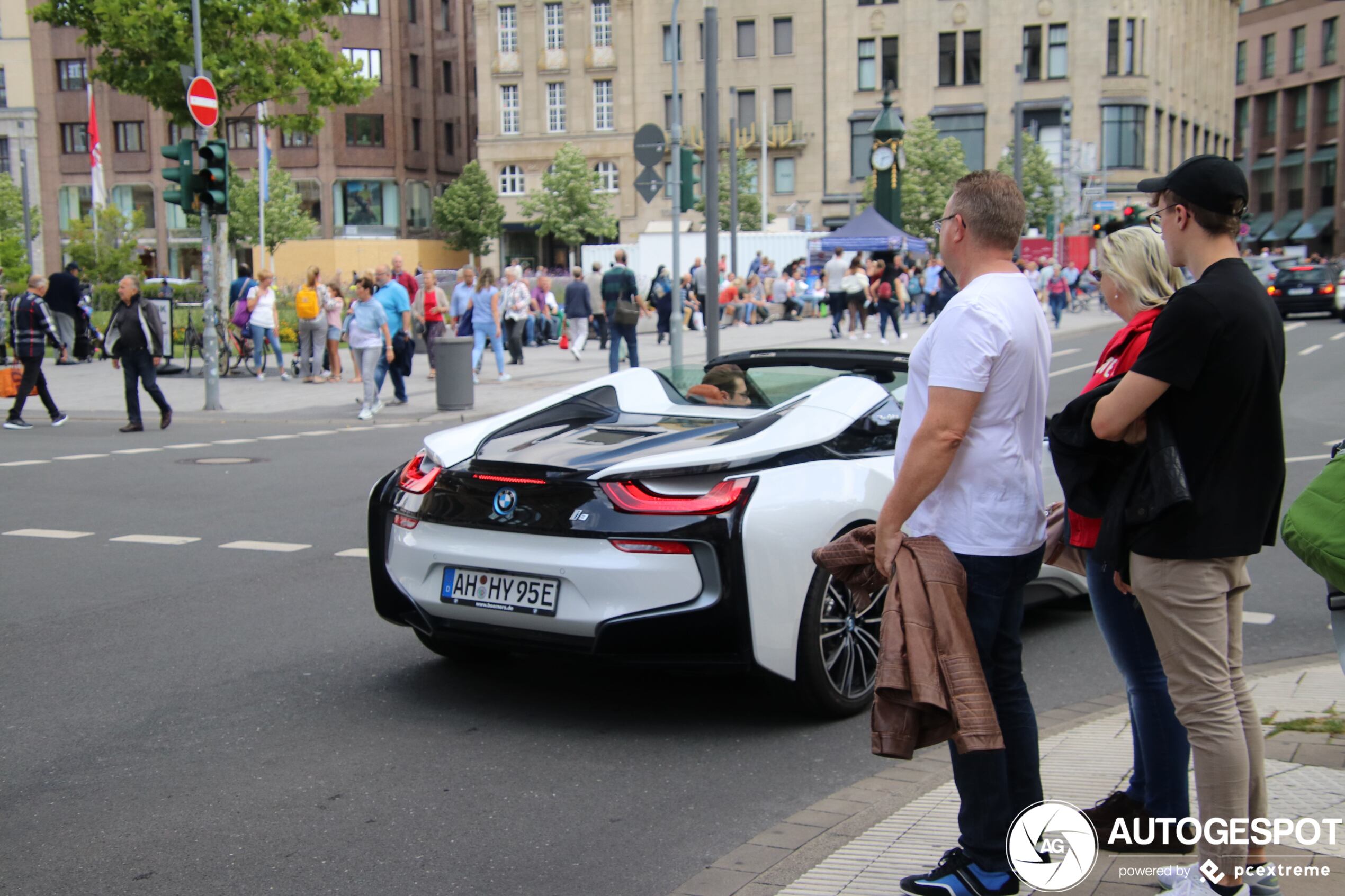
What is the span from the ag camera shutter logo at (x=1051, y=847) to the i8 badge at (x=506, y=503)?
7.36 ft

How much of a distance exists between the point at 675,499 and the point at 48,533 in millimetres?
6321

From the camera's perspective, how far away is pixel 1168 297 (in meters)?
3.54

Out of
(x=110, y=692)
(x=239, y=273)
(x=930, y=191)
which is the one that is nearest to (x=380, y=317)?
(x=239, y=273)

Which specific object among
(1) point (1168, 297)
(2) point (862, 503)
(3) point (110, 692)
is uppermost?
(1) point (1168, 297)

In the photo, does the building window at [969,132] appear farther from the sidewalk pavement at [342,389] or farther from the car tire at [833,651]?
the car tire at [833,651]

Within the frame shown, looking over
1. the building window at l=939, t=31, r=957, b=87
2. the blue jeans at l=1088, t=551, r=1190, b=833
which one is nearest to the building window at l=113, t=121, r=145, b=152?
the building window at l=939, t=31, r=957, b=87

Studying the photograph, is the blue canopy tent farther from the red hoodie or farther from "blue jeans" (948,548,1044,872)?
"blue jeans" (948,548,1044,872)

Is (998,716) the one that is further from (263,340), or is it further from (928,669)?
(263,340)

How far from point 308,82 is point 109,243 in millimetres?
15478

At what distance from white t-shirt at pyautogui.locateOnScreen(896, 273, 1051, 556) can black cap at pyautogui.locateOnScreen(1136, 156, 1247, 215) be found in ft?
1.36

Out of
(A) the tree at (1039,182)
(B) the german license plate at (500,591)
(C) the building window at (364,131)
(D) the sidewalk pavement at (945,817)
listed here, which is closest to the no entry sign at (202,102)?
(B) the german license plate at (500,591)

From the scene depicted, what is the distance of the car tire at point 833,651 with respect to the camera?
5.01m

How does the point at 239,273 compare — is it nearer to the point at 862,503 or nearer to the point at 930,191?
the point at 862,503

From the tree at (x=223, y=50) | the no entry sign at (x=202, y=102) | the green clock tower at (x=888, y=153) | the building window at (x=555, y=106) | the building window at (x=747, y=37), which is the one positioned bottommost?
the no entry sign at (x=202, y=102)
